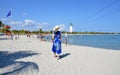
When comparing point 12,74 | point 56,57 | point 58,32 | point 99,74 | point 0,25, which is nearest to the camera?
point 12,74

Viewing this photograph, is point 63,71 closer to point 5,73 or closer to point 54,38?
point 5,73

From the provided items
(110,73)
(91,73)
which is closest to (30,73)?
(91,73)

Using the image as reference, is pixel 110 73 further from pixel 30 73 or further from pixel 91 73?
pixel 30 73

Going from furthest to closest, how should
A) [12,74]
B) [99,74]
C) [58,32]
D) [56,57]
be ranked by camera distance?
[56,57], [58,32], [99,74], [12,74]

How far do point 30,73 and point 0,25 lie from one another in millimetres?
70724

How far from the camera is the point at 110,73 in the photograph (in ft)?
20.6

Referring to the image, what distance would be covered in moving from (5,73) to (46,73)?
4.56ft

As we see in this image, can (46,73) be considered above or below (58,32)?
below

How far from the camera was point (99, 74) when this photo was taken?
6.12 m

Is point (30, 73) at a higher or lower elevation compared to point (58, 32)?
lower

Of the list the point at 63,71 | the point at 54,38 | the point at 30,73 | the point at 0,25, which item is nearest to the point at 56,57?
the point at 54,38

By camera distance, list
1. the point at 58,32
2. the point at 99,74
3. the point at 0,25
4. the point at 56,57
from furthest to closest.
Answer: the point at 0,25 < the point at 56,57 < the point at 58,32 < the point at 99,74

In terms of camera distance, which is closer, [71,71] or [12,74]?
[12,74]

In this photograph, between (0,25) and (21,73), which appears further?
(0,25)
